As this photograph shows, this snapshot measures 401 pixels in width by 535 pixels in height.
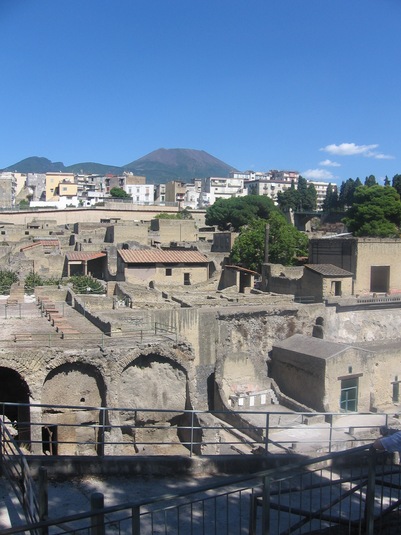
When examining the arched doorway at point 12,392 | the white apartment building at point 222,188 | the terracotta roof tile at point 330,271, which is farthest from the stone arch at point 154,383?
the white apartment building at point 222,188

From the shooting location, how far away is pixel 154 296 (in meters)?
30.2

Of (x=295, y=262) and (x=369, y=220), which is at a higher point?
(x=369, y=220)

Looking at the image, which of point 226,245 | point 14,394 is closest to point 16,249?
point 226,245

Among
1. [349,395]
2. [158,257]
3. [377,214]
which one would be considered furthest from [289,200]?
[349,395]

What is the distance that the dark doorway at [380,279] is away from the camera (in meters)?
36.9

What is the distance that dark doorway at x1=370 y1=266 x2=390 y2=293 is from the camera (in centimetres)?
3691

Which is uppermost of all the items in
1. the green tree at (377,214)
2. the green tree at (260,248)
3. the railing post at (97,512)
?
the green tree at (377,214)

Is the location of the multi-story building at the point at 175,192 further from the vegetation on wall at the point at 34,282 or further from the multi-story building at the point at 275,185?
the vegetation on wall at the point at 34,282

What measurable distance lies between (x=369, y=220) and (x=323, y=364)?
36.3m

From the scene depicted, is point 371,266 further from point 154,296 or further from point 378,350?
point 154,296

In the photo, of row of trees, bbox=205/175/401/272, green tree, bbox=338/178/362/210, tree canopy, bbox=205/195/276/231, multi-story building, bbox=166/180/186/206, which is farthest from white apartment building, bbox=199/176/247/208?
tree canopy, bbox=205/195/276/231

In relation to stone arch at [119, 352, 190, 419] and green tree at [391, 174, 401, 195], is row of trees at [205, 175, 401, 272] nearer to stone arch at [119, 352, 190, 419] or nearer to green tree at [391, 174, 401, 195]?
green tree at [391, 174, 401, 195]

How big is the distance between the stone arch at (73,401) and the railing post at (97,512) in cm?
1120

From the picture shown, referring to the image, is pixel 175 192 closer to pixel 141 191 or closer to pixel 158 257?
pixel 141 191
